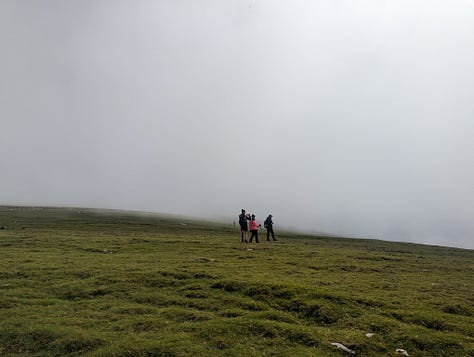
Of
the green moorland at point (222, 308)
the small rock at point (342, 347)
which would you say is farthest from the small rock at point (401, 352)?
the small rock at point (342, 347)

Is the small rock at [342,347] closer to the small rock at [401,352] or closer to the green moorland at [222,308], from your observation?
the green moorland at [222,308]

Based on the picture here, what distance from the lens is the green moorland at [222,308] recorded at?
18.8 m

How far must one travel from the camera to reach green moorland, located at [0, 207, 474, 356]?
18.8 m

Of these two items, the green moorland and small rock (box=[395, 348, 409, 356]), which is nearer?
small rock (box=[395, 348, 409, 356])

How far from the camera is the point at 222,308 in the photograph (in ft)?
77.5

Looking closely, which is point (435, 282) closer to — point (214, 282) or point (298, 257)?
point (298, 257)

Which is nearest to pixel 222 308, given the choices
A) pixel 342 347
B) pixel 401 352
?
pixel 342 347

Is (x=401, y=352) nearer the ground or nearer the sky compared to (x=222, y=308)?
nearer the ground

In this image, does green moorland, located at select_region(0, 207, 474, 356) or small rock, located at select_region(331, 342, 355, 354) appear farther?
green moorland, located at select_region(0, 207, 474, 356)

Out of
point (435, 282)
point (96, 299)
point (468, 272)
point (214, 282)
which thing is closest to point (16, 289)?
point (96, 299)

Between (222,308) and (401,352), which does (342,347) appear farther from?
(222,308)

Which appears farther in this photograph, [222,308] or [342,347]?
[222,308]

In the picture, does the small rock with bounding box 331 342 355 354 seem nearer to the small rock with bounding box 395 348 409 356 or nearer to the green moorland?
the green moorland

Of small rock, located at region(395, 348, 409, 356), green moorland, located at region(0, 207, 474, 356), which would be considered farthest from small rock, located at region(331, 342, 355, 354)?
small rock, located at region(395, 348, 409, 356)
